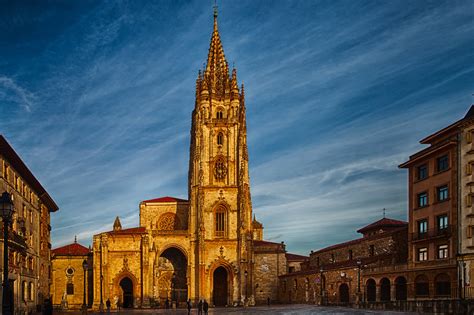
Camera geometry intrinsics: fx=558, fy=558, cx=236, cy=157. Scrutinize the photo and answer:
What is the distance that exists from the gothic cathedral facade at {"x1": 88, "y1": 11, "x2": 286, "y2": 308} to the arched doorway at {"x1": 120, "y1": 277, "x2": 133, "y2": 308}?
0.12 m

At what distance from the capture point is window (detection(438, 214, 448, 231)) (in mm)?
40438

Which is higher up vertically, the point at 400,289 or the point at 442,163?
the point at 442,163

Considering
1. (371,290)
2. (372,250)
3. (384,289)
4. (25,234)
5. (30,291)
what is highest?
(25,234)

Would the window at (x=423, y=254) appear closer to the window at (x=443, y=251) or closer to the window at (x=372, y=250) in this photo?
the window at (x=443, y=251)

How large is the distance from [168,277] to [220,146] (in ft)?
60.0

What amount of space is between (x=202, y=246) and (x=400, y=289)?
91.9 feet

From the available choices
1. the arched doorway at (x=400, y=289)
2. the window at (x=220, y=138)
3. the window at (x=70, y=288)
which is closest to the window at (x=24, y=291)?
the arched doorway at (x=400, y=289)

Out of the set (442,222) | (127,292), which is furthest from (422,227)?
(127,292)

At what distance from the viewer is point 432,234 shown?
137 feet

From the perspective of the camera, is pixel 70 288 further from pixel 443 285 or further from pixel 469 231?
pixel 469 231

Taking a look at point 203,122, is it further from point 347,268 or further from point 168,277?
point 347,268

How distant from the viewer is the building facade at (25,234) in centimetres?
3519

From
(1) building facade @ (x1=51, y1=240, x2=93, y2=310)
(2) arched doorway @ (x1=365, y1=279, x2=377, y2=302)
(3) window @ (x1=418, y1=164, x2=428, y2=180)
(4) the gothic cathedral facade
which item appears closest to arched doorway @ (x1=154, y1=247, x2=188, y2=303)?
(4) the gothic cathedral facade

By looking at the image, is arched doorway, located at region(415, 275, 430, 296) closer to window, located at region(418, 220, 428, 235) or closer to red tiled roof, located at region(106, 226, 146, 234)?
window, located at region(418, 220, 428, 235)
